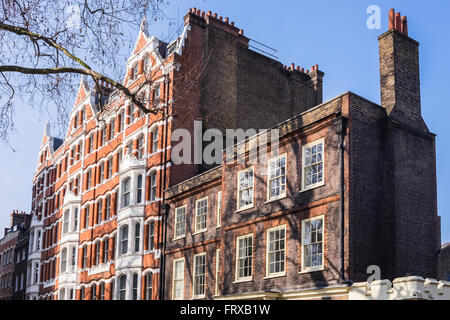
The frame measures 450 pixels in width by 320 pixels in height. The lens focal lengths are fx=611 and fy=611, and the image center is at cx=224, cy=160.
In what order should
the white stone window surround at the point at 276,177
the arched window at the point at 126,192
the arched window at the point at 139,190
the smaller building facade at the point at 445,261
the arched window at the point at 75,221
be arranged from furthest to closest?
the arched window at the point at 75,221, the smaller building facade at the point at 445,261, the arched window at the point at 126,192, the arched window at the point at 139,190, the white stone window surround at the point at 276,177

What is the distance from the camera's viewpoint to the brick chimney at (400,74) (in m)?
23.8

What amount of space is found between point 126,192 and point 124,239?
288 cm

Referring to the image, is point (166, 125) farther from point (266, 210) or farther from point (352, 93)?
point (352, 93)

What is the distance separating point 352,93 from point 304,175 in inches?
140

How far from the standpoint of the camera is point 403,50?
24.6 meters

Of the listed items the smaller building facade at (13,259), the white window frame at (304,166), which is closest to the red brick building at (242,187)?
the white window frame at (304,166)

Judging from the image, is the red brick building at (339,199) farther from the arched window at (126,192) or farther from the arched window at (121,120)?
the arched window at (121,120)

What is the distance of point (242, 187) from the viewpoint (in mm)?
26391

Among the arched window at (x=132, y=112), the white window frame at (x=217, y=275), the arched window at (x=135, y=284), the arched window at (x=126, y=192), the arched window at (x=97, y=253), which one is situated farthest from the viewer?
the arched window at (x=97, y=253)

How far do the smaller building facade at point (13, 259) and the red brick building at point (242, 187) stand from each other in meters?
12.0

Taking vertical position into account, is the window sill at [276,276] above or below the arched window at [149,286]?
above

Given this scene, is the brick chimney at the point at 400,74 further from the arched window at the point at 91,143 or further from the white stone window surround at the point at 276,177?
the arched window at the point at 91,143

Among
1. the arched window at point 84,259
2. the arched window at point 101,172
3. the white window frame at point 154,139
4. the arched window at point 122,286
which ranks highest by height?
the white window frame at point 154,139

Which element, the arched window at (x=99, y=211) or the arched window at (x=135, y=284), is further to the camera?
the arched window at (x=99, y=211)
